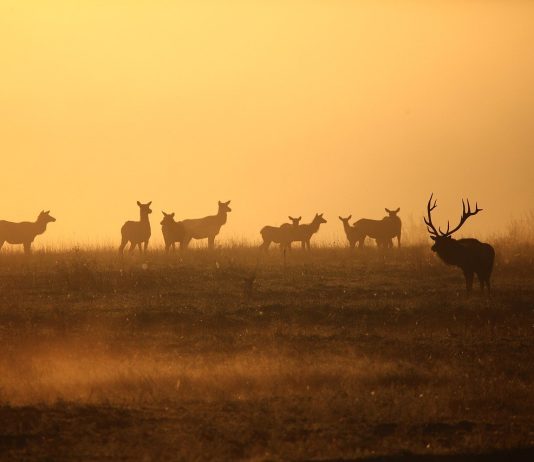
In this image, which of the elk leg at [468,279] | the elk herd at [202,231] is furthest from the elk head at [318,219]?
the elk leg at [468,279]

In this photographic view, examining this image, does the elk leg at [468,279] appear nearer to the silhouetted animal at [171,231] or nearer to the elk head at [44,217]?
the silhouetted animal at [171,231]

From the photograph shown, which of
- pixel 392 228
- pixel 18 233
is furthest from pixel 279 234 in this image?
pixel 18 233

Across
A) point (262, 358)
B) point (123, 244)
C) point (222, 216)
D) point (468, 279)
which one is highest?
point (222, 216)

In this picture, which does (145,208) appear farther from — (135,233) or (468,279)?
(468,279)

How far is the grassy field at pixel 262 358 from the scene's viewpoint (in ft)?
40.1

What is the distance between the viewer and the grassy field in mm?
12227

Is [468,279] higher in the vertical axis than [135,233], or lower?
lower

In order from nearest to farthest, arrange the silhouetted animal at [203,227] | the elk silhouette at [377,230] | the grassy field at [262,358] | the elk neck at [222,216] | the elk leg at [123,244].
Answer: the grassy field at [262,358]
the elk leg at [123,244]
the elk silhouette at [377,230]
the silhouetted animal at [203,227]
the elk neck at [222,216]

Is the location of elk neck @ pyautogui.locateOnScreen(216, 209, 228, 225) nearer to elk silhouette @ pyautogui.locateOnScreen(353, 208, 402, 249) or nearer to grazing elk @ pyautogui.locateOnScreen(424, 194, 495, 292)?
elk silhouette @ pyautogui.locateOnScreen(353, 208, 402, 249)

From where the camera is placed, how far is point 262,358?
1706cm

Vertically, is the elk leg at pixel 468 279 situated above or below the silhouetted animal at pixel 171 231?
below

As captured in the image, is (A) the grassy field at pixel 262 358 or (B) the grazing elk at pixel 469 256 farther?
(B) the grazing elk at pixel 469 256

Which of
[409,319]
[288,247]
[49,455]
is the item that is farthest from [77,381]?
[288,247]

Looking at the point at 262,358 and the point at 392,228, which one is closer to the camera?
the point at 262,358
